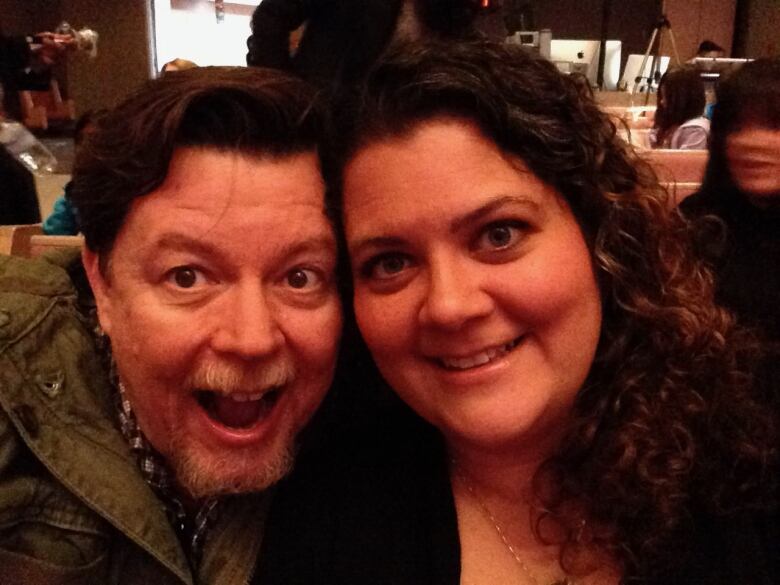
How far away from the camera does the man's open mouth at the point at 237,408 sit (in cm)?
125

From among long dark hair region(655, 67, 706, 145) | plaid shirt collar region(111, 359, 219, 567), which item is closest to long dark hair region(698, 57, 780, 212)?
plaid shirt collar region(111, 359, 219, 567)

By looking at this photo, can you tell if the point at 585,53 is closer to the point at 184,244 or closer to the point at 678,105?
the point at 678,105

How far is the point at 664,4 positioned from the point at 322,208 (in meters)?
10.3

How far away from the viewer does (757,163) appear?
204 centimetres

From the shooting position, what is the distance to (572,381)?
1.15m

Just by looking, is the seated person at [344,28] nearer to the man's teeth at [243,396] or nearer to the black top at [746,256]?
the black top at [746,256]

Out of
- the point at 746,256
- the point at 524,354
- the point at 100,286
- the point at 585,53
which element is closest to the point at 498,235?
the point at 524,354

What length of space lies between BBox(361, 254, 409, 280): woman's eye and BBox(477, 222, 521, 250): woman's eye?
0.12 metres

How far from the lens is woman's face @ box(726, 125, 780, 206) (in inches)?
79.4

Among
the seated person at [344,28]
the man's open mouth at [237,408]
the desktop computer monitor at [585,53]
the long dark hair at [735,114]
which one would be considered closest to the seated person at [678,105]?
the desktop computer monitor at [585,53]

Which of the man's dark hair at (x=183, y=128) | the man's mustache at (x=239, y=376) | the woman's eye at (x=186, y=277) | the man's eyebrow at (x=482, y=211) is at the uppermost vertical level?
the man's dark hair at (x=183, y=128)

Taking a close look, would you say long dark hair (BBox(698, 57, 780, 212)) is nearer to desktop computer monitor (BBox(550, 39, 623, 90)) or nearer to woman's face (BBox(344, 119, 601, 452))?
woman's face (BBox(344, 119, 601, 452))

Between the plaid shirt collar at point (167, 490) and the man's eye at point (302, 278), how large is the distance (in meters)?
0.38

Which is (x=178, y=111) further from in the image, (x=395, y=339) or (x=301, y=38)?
(x=301, y=38)
